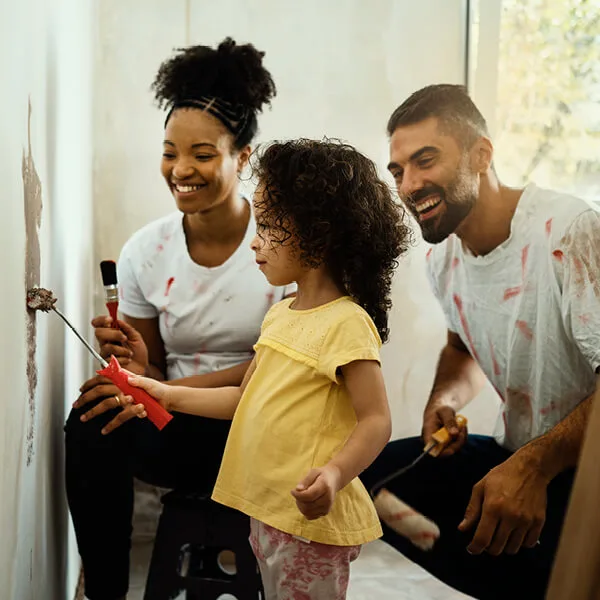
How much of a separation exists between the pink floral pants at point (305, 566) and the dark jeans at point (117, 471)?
12.1 inches

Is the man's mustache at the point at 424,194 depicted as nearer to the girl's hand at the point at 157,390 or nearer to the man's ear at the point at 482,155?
the man's ear at the point at 482,155

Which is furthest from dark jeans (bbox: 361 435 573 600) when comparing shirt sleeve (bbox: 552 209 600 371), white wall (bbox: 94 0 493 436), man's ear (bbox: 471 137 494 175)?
man's ear (bbox: 471 137 494 175)

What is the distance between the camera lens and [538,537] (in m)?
1.23

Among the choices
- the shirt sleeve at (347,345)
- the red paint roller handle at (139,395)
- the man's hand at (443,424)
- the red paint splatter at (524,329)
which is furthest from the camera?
the man's hand at (443,424)

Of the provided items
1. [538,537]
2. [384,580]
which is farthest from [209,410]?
[384,580]

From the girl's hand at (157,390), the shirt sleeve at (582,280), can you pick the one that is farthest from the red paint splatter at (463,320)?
the girl's hand at (157,390)

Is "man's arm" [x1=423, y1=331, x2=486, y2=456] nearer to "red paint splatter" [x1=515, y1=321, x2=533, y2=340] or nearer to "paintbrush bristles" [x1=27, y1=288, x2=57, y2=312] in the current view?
"red paint splatter" [x1=515, y1=321, x2=533, y2=340]

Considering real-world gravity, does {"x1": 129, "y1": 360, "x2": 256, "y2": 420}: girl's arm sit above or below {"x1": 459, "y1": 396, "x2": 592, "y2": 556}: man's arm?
above

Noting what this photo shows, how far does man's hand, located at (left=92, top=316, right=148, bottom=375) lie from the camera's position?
1.24m

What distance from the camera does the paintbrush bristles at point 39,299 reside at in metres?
0.97

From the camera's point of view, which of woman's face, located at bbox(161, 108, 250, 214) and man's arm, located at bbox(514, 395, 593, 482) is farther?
woman's face, located at bbox(161, 108, 250, 214)

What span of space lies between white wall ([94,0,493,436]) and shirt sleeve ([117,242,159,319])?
0.80 ft

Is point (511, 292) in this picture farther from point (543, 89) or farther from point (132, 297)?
point (132, 297)

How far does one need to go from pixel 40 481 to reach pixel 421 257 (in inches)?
30.4
